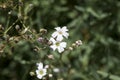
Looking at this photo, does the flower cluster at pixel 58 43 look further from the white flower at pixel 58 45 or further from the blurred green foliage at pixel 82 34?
the blurred green foliage at pixel 82 34

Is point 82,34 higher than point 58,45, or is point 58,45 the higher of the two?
point 82,34

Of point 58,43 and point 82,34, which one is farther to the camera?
point 82,34

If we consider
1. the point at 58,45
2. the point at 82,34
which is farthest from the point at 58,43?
the point at 82,34

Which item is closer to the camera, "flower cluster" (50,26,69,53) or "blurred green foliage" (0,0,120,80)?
"flower cluster" (50,26,69,53)

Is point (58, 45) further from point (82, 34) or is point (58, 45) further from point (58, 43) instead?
point (82, 34)

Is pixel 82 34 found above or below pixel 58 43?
→ above

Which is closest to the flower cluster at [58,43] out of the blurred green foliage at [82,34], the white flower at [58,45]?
the white flower at [58,45]

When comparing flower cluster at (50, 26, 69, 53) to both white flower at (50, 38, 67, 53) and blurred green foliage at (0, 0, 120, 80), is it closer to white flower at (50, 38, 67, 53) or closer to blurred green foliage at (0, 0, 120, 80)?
white flower at (50, 38, 67, 53)

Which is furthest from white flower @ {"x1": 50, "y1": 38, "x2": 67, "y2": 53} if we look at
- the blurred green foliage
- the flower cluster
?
the blurred green foliage

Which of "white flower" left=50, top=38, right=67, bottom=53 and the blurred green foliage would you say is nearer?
"white flower" left=50, top=38, right=67, bottom=53

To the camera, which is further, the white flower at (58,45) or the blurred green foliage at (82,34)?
the blurred green foliage at (82,34)

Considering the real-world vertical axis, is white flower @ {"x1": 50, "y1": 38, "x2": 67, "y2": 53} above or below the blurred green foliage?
below

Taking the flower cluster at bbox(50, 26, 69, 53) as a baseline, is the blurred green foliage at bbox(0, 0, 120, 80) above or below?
above

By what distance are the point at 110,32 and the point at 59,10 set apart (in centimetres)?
59
